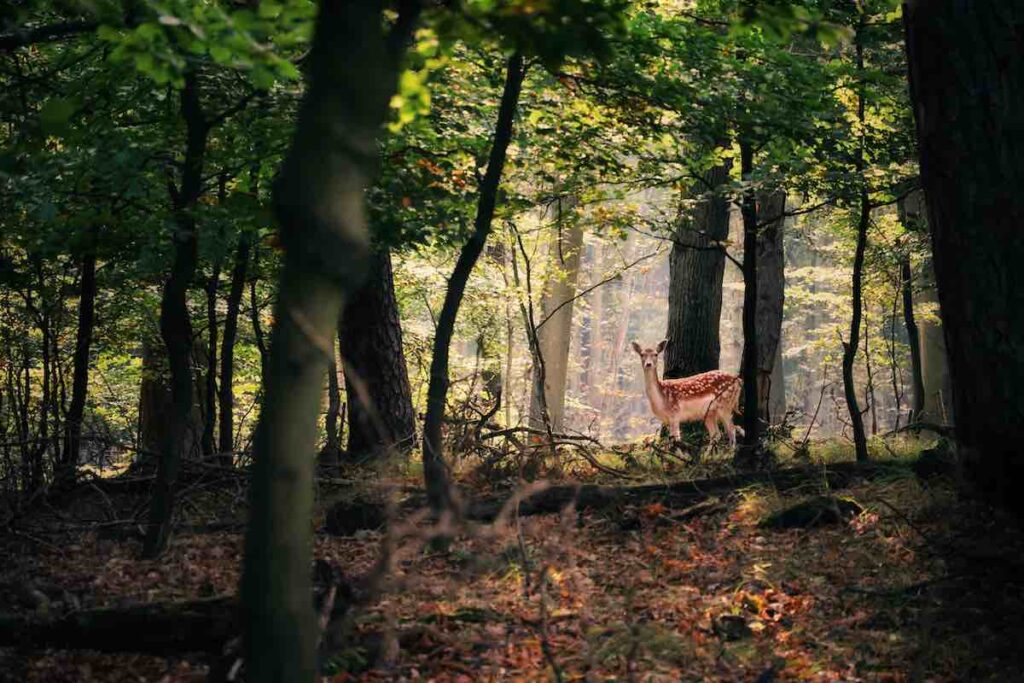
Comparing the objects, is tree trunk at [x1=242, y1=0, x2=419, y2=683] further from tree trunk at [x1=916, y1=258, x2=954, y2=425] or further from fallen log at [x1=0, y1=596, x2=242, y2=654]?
tree trunk at [x1=916, y1=258, x2=954, y2=425]

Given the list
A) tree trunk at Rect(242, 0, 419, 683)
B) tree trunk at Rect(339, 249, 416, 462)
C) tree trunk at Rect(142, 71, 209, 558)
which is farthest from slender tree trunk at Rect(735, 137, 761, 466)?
tree trunk at Rect(242, 0, 419, 683)

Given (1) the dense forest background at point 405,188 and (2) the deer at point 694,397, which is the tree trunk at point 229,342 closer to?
(1) the dense forest background at point 405,188

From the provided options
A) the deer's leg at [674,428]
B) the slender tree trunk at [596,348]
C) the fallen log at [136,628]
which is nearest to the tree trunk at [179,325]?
the fallen log at [136,628]

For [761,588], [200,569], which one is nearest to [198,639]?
[200,569]

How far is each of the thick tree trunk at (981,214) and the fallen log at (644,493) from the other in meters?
1.34

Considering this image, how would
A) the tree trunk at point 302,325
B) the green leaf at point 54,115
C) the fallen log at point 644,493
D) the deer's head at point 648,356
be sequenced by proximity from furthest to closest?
the deer's head at point 648,356 < the fallen log at point 644,493 < the green leaf at point 54,115 < the tree trunk at point 302,325

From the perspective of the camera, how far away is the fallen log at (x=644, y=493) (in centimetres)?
717

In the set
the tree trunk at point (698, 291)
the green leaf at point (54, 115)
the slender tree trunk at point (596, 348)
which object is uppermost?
the slender tree trunk at point (596, 348)

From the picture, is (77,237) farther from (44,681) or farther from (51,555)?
(44,681)

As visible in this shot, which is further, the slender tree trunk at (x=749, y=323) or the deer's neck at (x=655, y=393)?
the deer's neck at (x=655, y=393)

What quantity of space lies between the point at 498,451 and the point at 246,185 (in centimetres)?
313

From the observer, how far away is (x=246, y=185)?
23.7 feet

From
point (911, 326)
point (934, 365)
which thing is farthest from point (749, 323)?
point (934, 365)

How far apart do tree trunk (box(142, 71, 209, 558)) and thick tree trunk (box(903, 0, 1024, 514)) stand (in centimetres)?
445
